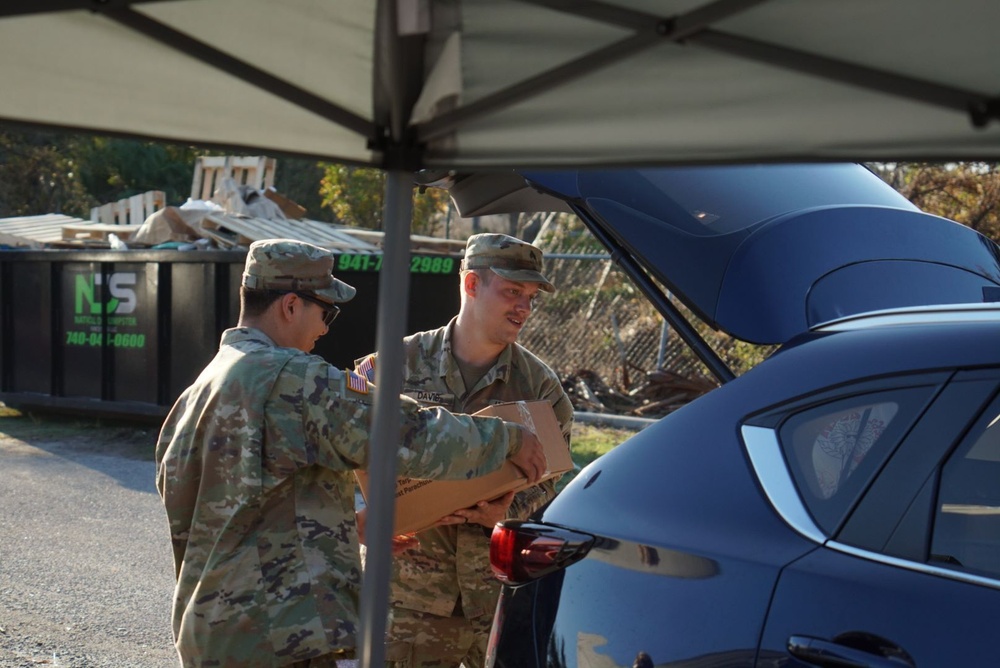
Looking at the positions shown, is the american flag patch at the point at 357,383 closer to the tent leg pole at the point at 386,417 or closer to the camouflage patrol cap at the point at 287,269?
the camouflage patrol cap at the point at 287,269

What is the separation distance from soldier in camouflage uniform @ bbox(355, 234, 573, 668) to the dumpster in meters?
5.85

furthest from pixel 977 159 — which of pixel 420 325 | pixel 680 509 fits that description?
pixel 420 325

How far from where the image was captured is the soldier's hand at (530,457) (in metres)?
3.49

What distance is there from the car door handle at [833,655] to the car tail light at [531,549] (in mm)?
609

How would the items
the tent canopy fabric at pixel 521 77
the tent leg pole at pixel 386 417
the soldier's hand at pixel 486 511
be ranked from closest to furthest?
the tent canopy fabric at pixel 521 77 < the tent leg pole at pixel 386 417 < the soldier's hand at pixel 486 511

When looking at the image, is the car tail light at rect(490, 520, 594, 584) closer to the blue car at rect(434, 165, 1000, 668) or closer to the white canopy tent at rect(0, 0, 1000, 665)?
the blue car at rect(434, 165, 1000, 668)

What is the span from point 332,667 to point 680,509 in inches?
42.8

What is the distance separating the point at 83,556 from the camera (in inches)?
290

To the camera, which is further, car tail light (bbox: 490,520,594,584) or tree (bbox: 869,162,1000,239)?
tree (bbox: 869,162,1000,239)

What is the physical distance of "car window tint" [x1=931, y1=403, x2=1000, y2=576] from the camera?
2332 millimetres

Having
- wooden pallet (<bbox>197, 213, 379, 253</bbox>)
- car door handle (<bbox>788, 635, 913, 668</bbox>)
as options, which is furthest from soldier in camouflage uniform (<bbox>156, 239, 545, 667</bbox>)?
wooden pallet (<bbox>197, 213, 379, 253</bbox>)

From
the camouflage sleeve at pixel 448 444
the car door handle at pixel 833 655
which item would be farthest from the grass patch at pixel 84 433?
the car door handle at pixel 833 655

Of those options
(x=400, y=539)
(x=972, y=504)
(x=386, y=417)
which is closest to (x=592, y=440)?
(x=400, y=539)

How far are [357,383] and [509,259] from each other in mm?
1067
